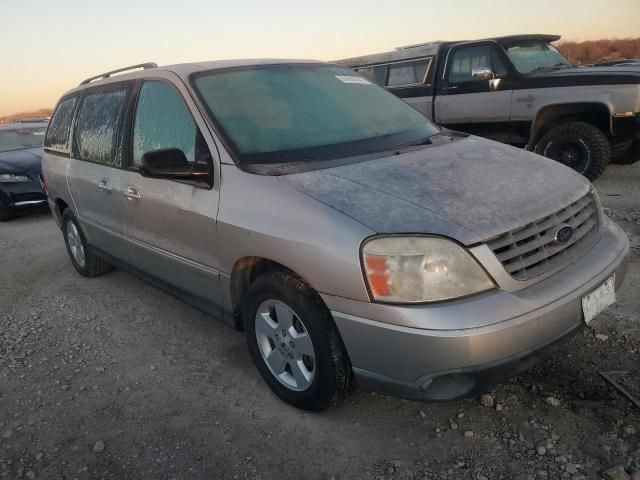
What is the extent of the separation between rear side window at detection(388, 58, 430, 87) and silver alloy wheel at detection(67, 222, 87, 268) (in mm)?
5172

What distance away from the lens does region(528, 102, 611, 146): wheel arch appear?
6.09 meters

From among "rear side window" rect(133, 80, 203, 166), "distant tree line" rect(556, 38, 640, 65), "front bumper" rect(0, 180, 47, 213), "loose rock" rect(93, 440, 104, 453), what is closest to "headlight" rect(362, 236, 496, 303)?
"rear side window" rect(133, 80, 203, 166)

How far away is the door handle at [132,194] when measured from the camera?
3.29 metres

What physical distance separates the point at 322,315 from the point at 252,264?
1.91 feet

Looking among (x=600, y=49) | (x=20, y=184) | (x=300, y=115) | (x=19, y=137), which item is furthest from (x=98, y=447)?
(x=600, y=49)

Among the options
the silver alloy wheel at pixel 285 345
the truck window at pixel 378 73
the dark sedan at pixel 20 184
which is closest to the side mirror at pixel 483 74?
the truck window at pixel 378 73

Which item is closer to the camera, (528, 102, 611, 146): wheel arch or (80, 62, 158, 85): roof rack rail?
(80, 62, 158, 85): roof rack rail

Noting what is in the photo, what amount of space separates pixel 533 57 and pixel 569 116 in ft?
3.50

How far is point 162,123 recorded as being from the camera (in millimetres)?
3166

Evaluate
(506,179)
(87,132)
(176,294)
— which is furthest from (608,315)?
Answer: (87,132)

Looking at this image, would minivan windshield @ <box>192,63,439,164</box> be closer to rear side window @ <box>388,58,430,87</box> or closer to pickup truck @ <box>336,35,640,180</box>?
pickup truck @ <box>336,35,640,180</box>

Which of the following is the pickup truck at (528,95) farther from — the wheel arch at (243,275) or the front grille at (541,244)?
the wheel arch at (243,275)

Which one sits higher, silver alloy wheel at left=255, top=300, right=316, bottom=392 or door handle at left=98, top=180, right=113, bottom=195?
door handle at left=98, top=180, right=113, bottom=195

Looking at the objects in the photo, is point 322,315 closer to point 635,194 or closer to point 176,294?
point 176,294
